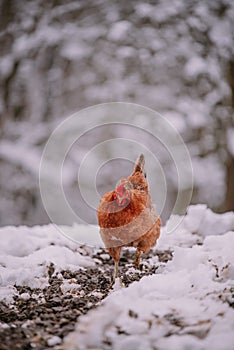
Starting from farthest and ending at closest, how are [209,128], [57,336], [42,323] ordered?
[209,128], [42,323], [57,336]

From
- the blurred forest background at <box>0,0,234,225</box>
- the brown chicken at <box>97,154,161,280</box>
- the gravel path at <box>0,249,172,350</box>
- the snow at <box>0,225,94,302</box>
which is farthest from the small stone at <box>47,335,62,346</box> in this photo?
the blurred forest background at <box>0,0,234,225</box>

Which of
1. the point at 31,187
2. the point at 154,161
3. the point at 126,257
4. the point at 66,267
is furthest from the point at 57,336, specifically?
the point at 31,187

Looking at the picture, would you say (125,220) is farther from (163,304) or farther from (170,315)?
(170,315)

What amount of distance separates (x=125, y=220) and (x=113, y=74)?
377 cm

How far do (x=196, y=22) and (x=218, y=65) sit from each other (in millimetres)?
750

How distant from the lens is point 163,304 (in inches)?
80.7

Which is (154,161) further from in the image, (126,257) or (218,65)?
(126,257)

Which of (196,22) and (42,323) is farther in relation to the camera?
(196,22)

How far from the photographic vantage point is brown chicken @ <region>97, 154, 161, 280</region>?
9.79 ft

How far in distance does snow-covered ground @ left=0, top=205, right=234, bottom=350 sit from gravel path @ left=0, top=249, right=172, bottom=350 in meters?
0.08

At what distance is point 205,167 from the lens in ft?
21.4

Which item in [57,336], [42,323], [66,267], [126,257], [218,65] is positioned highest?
[218,65]

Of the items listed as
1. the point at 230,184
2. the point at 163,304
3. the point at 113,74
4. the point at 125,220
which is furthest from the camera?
the point at 230,184

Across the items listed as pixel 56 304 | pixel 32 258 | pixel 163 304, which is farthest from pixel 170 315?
pixel 32 258
